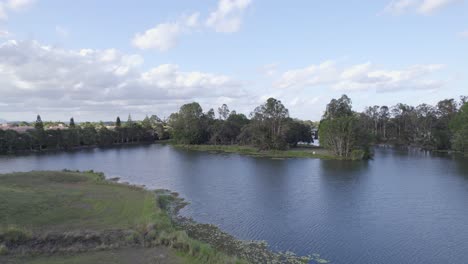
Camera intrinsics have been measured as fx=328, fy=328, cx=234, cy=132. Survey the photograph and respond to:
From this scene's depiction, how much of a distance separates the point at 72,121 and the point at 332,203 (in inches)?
5134

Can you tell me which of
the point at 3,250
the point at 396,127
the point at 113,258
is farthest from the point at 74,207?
the point at 396,127

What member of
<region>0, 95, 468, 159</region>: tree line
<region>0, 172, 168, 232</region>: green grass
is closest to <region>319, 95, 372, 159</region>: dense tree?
<region>0, 95, 468, 159</region>: tree line

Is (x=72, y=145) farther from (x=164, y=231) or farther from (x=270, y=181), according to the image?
(x=164, y=231)

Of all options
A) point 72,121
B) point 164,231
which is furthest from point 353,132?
point 72,121

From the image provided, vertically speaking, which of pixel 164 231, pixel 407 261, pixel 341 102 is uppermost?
pixel 341 102

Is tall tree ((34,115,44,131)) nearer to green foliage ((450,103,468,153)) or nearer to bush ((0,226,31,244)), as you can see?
bush ((0,226,31,244))

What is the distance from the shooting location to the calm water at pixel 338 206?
2253cm

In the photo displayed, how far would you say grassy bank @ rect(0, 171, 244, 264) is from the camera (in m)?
18.2

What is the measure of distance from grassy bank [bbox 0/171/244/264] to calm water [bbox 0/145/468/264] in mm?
5731

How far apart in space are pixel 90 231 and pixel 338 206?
75.7 ft

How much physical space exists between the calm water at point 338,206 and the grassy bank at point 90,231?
18.8ft

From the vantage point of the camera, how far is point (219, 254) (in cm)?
1878

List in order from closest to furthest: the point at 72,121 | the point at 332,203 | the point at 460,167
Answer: the point at 332,203 → the point at 460,167 → the point at 72,121

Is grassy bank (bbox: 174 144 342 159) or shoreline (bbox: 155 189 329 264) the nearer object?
shoreline (bbox: 155 189 329 264)
